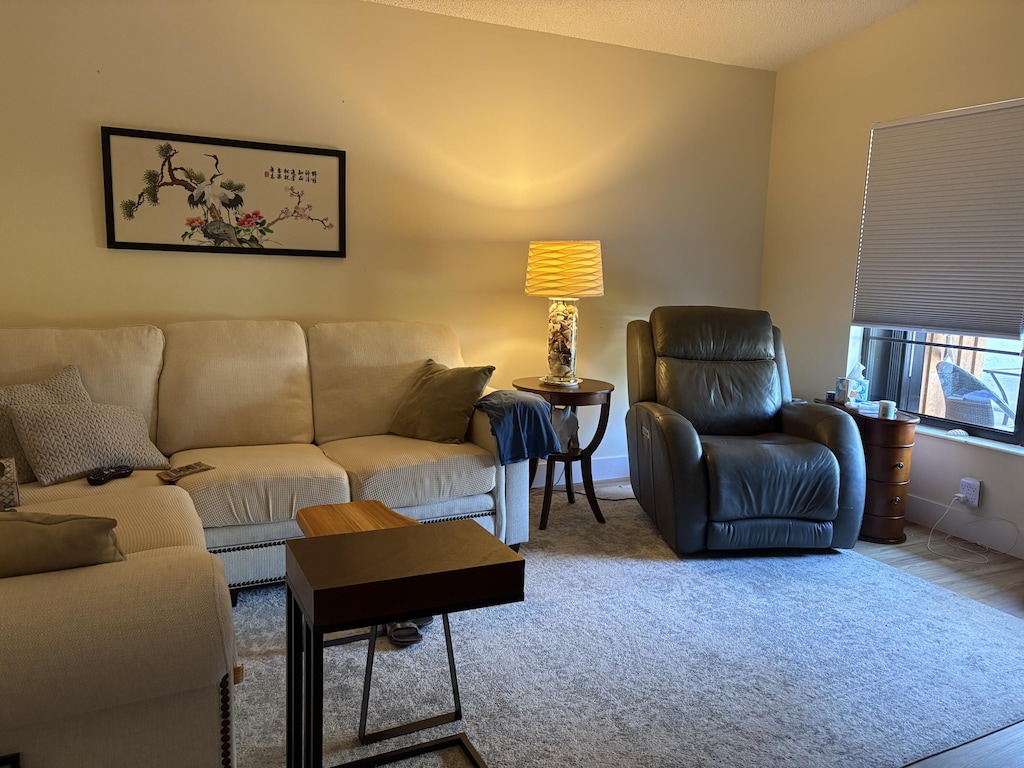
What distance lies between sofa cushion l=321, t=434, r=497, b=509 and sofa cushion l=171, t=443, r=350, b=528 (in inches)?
3.5

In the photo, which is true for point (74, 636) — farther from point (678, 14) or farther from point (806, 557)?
point (678, 14)

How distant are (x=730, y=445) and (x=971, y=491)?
1.31 metres

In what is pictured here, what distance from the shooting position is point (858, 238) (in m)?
4.19

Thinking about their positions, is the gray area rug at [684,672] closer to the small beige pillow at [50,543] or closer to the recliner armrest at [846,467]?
the recliner armrest at [846,467]

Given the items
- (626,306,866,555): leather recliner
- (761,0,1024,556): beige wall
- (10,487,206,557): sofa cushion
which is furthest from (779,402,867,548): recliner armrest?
(10,487,206,557): sofa cushion

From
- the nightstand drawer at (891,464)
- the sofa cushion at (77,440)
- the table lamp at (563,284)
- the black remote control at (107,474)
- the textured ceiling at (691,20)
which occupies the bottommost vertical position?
the nightstand drawer at (891,464)

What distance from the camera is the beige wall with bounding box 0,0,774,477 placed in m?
3.15

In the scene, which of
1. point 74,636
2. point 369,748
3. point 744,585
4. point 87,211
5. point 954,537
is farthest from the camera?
point 954,537

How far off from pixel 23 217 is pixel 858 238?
406cm

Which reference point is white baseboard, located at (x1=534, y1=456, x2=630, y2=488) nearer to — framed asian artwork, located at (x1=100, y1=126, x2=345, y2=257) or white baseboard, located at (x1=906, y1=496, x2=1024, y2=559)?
white baseboard, located at (x1=906, y1=496, x2=1024, y2=559)

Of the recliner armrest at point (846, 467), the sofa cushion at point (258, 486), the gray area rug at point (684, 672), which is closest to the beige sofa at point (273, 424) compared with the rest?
the sofa cushion at point (258, 486)

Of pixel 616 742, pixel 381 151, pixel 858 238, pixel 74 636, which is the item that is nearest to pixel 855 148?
pixel 858 238

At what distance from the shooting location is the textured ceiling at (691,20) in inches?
148

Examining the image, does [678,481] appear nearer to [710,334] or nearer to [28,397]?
[710,334]
